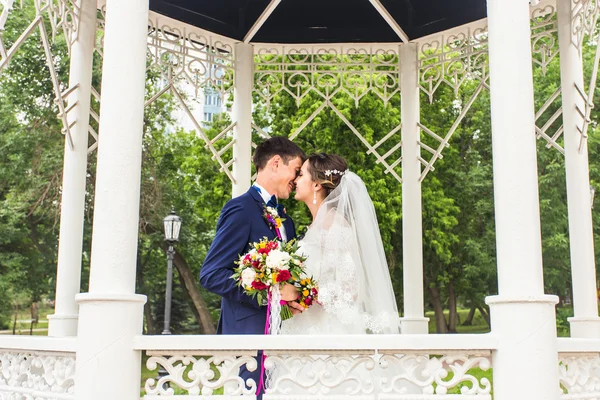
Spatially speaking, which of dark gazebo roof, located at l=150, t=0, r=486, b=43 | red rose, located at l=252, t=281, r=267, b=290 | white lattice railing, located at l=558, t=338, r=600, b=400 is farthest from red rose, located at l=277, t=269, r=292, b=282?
dark gazebo roof, located at l=150, t=0, r=486, b=43

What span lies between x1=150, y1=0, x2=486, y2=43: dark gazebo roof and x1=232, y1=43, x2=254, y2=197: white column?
377 millimetres

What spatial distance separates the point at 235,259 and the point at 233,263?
38 mm

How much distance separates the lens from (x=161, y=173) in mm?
29031

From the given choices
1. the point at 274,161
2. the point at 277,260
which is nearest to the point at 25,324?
the point at 274,161

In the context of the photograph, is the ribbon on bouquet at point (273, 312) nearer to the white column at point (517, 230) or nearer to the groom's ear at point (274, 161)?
the groom's ear at point (274, 161)

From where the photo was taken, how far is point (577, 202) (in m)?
7.28

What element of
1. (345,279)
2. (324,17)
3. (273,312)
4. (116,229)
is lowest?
(273,312)

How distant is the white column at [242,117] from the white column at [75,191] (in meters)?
2.55

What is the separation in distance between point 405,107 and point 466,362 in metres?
6.19

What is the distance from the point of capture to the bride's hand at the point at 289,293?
5242 millimetres

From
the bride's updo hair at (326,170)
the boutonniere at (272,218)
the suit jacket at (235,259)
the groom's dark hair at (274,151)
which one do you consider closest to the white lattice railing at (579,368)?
the suit jacket at (235,259)

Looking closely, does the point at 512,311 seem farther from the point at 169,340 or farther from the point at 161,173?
the point at 161,173

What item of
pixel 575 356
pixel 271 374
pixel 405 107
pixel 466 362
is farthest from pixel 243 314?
pixel 405 107

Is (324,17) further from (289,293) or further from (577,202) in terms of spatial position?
(289,293)
